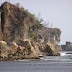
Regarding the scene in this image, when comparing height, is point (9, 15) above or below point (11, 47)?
above

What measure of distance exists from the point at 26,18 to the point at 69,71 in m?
46.2

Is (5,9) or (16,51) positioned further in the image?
(5,9)

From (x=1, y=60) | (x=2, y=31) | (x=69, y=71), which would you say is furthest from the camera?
(x=2, y=31)

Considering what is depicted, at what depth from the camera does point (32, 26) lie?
107m

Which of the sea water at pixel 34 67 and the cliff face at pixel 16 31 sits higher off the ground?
the cliff face at pixel 16 31

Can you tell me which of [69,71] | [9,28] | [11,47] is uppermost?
[9,28]

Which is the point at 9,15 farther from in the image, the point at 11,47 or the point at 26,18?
the point at 11,47

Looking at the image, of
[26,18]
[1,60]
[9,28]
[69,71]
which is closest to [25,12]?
[26,18]

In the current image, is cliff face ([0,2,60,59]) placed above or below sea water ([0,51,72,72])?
above

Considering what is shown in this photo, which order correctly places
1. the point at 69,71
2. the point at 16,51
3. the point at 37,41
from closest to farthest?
the point at 69,71, the point at 16,51, the point at 37,41

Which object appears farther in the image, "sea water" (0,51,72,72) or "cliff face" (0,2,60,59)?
"cliff face" (0,2,60,59)

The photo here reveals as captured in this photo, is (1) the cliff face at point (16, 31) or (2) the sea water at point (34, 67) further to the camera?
(1) the cliff face at point (16, 31)

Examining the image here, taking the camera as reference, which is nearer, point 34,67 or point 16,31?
point 34,67

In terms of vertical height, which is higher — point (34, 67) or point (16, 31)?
point (16, 31)
